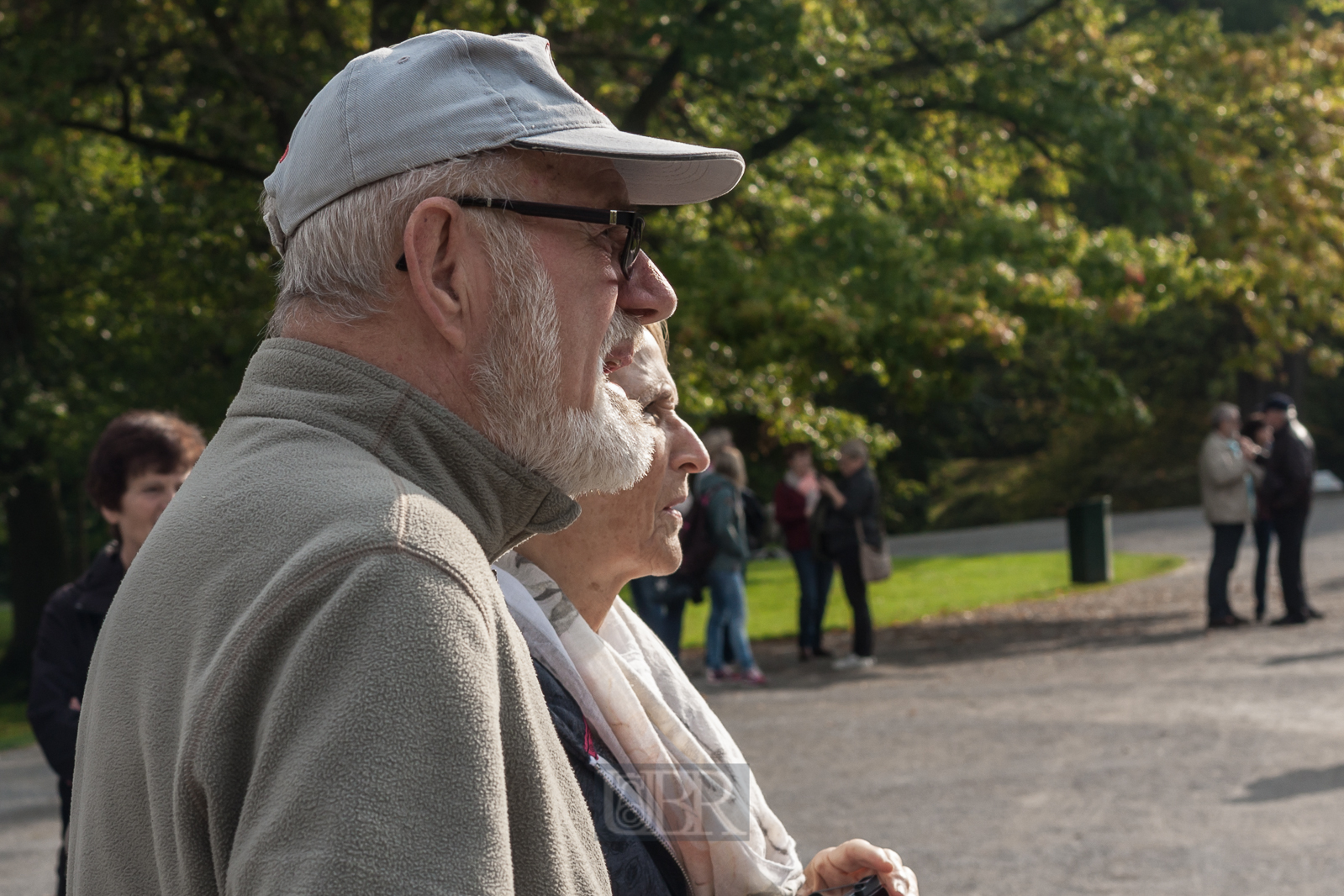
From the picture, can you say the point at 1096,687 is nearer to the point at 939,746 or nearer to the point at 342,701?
the point at 939,746

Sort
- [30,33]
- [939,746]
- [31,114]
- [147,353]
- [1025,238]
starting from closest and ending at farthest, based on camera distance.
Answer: [939,746]
[31,114]
[30,33]
[1025,238]
[147,353]

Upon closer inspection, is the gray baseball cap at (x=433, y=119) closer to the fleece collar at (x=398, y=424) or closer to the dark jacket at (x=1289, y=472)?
the fleece collar at (x=398, y=424)

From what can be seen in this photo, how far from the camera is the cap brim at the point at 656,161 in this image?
4.45ft

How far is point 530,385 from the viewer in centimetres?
138

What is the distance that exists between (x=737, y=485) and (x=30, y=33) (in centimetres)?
731

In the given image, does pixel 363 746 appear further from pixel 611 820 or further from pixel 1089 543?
pixel 1089 543

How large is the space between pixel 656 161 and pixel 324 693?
72cm

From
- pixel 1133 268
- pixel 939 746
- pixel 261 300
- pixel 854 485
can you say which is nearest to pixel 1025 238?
pixel 1133 268

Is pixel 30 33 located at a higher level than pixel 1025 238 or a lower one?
higher

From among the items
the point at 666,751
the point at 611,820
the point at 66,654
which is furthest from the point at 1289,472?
the point at 611,820

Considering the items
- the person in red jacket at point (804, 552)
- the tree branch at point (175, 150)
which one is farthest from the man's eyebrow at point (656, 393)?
the tree branch at point (175, 150)

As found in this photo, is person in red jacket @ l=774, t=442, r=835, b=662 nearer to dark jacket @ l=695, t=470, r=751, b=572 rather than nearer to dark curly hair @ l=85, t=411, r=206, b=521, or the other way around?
dark jacket @ l=695, t=470, r=751, b=572

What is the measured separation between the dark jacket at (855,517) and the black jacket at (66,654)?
27.5 ft

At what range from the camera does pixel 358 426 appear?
1.24 meters
